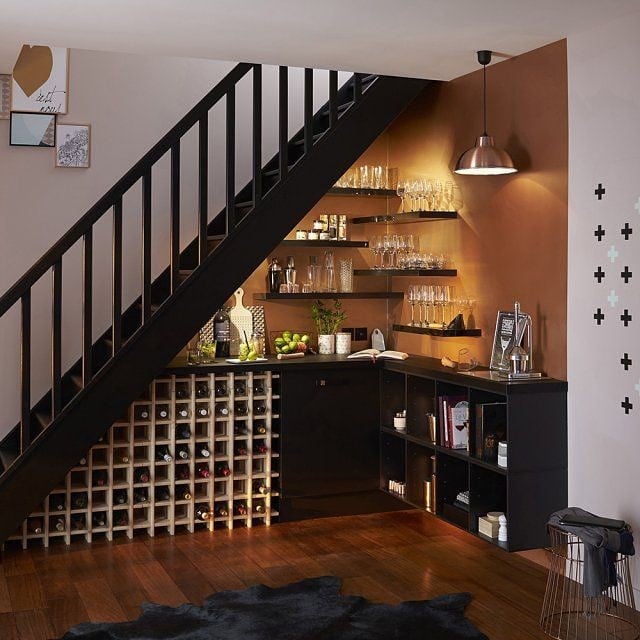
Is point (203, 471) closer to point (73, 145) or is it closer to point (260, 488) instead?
point (260, 488)

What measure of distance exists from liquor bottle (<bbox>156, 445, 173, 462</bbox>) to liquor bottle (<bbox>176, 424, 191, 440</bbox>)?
0.10 m

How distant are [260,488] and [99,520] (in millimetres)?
997

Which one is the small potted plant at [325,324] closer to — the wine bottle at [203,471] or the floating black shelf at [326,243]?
the floating black shelf at [326,243]

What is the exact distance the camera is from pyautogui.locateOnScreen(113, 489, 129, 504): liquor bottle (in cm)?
546

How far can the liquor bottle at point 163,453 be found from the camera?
18.0 feet

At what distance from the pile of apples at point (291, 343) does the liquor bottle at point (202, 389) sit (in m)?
0.63

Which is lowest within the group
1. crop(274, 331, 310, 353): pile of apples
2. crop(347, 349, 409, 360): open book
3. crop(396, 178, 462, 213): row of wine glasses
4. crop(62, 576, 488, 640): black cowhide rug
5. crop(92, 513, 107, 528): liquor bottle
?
crop(62, 576, 488, 640): black cowhide rug

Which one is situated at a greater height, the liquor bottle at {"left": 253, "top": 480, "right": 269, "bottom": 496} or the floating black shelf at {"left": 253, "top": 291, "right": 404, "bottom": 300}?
the floating black shelf at {"left": 253, "top": 291, "right": 404, "bottom": 300}

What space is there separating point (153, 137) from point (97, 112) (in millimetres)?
387

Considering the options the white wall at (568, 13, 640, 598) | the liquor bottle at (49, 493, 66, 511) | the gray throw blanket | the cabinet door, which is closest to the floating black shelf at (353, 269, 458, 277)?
the cabinet door

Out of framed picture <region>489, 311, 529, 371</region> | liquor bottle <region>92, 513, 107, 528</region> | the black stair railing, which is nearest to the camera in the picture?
the black stair railing

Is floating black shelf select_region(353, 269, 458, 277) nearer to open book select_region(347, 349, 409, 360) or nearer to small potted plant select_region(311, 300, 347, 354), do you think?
small potted plant select_region(311, 300, 347, 354)

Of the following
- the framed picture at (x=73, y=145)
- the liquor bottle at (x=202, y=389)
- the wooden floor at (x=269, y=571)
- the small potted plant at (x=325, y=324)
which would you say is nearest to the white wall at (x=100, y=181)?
the framed picture at (x=73, y=145)

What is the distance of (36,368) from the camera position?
225 inches
